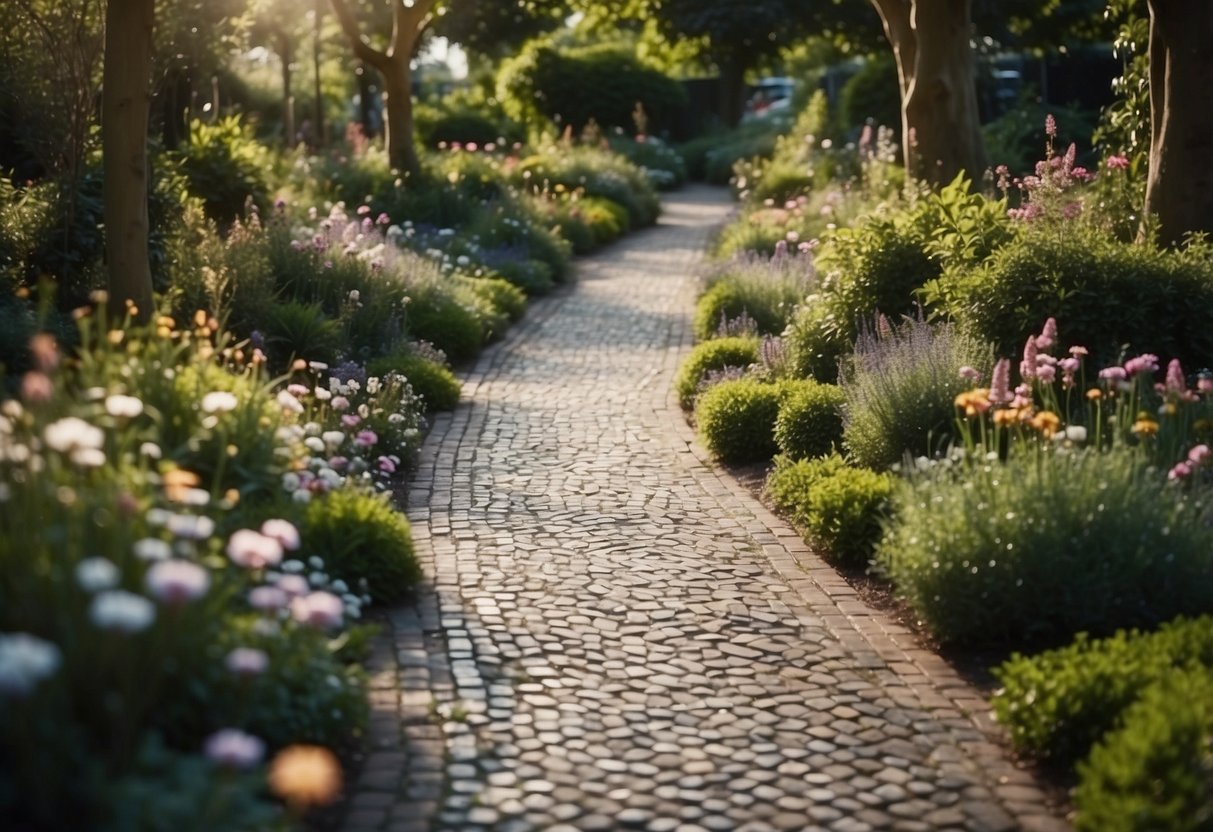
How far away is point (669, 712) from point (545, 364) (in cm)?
863

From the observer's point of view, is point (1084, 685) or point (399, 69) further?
point (399, 69)

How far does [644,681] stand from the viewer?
611cm

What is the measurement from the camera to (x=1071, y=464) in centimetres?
629

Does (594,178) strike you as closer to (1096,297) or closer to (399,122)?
(399,122)

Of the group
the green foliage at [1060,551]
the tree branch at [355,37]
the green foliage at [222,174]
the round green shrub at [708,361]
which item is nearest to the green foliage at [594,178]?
the tree branch at [355,37]

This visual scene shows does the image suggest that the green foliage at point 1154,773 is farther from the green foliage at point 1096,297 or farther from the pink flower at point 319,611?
the green foliage at point 1096,297

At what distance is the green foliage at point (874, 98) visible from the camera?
102 feet

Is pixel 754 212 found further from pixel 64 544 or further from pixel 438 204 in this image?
pixel 64 544

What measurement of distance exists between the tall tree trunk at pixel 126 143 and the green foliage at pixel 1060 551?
5.24 meters

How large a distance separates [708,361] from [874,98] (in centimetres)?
2057

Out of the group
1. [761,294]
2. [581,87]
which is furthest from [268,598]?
[581,87]

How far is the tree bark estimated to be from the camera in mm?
22016

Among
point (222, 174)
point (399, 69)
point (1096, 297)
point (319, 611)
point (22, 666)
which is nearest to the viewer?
point (22, 666)

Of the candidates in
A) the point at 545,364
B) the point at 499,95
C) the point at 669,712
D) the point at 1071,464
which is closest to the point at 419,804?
the point at 669,712
